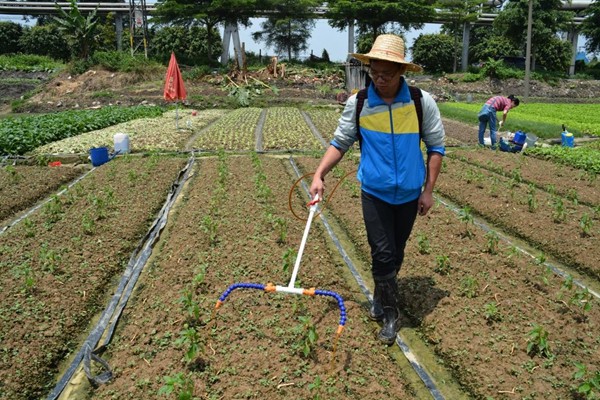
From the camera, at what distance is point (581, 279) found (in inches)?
184

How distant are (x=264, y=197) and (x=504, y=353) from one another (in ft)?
14.3

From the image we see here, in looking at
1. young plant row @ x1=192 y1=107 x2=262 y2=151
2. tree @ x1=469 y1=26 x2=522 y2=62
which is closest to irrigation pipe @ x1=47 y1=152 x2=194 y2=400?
young plant row @ x1=192 y1=107 x2=262 y2=151

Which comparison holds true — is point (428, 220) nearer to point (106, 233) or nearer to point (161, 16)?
point (106, 233)

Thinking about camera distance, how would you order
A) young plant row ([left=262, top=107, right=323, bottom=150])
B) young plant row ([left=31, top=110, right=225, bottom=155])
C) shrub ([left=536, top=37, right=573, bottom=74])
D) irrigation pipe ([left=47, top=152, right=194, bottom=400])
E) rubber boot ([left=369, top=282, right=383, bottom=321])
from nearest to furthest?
irrigation pipe ([left=47, top=152, right=194, bottom=400]) → rubber boot ([left=369, top=282, right=383, bottom=321]) → young plant row ([left=31, top=110, right=225, bottom=155]) → young plant row ([left=262, top=107, right=323, bottom=150]) → shrub ([left=536, top=37, right=573, bottom=74])

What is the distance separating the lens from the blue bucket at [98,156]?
1016 cm

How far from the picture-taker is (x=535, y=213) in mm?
6289

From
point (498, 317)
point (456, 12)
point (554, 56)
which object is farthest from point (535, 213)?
point (554, 56)

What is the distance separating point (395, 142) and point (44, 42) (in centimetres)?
4699

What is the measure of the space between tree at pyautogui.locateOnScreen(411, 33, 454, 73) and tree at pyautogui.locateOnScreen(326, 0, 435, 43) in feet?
5.34

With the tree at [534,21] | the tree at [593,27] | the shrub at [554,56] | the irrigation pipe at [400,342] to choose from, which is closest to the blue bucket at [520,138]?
the irrigation pipe at [400,342]

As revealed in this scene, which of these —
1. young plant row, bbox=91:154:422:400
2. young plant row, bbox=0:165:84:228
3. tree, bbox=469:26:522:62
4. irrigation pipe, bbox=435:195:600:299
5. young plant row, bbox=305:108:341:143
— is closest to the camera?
young plant row, bbox=91:154:422:400

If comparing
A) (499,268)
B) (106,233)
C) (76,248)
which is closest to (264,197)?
(106,233)

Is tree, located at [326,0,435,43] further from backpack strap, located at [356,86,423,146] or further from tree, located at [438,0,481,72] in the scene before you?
backpack strap, located at [356,86,423,146]

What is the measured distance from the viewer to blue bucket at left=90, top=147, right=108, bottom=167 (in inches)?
400
